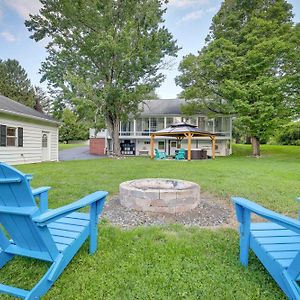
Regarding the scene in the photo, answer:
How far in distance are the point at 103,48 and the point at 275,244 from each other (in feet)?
57.6

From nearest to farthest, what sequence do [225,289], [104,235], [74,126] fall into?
[225,289]
[104,235]
[74,126]

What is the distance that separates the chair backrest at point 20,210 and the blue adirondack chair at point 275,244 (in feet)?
6.31

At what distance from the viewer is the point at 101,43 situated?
16312 mm

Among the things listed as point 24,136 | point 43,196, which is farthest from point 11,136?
point 43,196

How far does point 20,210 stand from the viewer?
6.45 ft

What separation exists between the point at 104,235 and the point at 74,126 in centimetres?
4182

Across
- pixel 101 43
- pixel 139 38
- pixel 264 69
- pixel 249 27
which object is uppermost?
pixel 249 27

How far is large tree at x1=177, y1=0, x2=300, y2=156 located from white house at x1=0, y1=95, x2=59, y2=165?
41.0 ft

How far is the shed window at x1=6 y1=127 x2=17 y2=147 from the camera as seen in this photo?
40.0 feet

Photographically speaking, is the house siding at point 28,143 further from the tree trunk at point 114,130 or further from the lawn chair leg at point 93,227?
the lawn chair leg at point 93,227

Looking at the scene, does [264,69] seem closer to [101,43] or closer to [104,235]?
[101,43]

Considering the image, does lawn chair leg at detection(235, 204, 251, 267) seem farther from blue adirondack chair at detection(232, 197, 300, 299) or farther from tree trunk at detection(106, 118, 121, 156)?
tree trunk at detection(106, 118, 121, 156)

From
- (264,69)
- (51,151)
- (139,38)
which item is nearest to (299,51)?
(264,69)

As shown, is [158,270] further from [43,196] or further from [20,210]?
[43,196]
